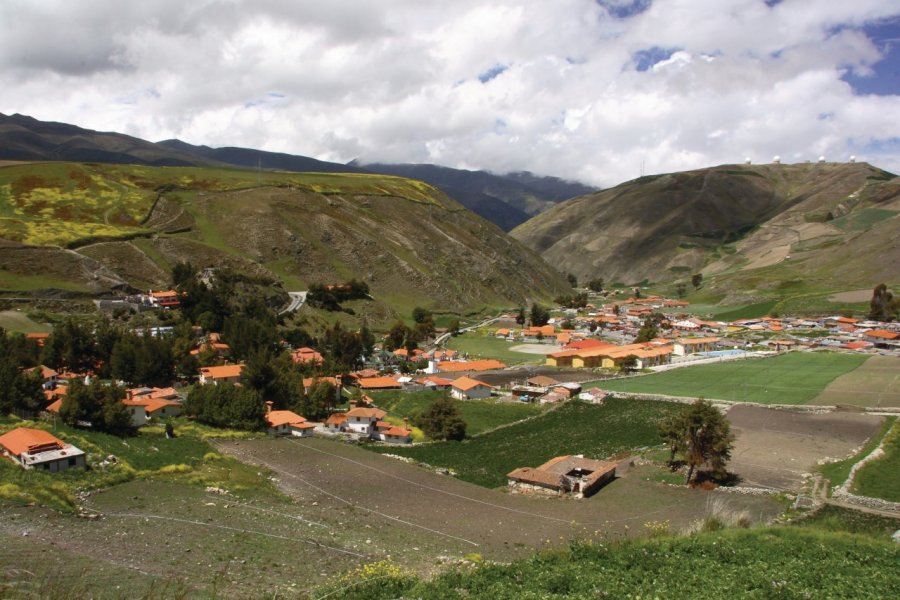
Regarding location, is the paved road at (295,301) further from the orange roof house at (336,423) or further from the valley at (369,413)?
the orange roof house at (336,423)

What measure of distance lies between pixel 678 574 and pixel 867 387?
4609 centimetres

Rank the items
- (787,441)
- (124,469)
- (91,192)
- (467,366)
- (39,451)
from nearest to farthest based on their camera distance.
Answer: (39,451)
(124,469)
(787,441)
(467,366)
(91,192)

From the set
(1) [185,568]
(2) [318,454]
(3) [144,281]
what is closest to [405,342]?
(3) [144,281]

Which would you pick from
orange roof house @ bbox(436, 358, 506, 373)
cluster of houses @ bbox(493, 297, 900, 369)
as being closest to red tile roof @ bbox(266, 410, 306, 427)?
orange roof house @ bbox(436, 358, 506, 373)

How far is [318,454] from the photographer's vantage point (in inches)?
1439

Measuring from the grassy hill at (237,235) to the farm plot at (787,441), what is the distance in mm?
65267

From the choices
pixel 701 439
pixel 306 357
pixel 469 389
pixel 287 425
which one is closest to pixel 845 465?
pixel 701 439

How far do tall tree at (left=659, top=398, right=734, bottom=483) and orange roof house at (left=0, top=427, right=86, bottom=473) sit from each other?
2766cm

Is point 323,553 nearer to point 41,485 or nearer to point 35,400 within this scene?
point 41,485

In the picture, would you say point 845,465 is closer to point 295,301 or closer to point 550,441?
point 550,441

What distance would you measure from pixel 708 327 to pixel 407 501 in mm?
84062

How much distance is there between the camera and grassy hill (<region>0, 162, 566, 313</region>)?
8125 cm

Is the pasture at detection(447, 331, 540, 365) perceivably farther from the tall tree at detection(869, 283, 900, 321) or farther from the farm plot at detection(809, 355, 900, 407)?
the tall tree at detection(869, 283, 900, 321)

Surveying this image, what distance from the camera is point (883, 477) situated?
2936cm
